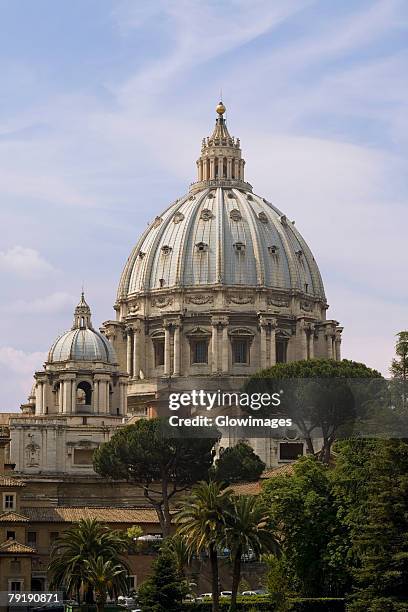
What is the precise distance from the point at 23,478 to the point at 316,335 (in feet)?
172

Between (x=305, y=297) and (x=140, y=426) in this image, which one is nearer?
(x=140, y=426)

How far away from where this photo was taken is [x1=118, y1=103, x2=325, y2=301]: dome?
16525cm

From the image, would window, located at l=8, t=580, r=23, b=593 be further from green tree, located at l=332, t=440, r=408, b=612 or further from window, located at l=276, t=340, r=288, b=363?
window, located at l=276, t=340, r=288, b=363

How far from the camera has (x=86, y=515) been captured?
96062 mm

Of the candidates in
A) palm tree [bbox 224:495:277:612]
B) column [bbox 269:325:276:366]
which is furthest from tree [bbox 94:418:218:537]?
column [bbox 269:325:276:366]

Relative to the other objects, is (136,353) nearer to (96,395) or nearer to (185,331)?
(185,331)

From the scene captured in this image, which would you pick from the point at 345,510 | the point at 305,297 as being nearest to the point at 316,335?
the point at 305,297

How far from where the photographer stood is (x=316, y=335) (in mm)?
167000

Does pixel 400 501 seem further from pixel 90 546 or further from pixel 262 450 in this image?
pixel 262 450

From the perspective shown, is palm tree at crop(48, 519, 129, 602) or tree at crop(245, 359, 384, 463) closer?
palm tree at crop(48, 519, 129, 602)

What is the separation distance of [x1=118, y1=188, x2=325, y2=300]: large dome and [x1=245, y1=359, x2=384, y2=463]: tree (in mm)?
41406

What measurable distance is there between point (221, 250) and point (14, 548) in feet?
272

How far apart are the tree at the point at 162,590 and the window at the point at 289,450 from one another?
2176 inches

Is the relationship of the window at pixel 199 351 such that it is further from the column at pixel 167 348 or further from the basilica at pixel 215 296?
the column at pixel 167 348
